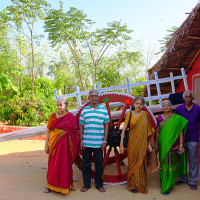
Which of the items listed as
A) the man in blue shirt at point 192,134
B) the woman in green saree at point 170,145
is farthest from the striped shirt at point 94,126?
the man in blue shirt at point 192,134

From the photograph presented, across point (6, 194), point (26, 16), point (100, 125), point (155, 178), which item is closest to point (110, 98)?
point (100, 125)

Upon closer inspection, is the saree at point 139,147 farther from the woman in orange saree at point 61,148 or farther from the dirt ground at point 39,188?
the woman in orange saree at point 61,148

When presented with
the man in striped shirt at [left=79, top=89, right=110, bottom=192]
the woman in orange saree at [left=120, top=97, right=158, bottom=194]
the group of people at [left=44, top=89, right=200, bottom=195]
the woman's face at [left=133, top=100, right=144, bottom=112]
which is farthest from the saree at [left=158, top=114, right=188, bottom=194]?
the man in striped shirt at [left=79, top=89, right=110, bottom=192]

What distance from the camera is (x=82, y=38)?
52.0ft

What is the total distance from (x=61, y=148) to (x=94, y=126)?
2.01 ft

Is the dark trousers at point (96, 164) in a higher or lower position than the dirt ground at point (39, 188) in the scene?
higher

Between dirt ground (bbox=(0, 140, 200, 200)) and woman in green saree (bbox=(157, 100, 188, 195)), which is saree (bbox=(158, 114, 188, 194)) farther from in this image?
dirt ground (bbox=(0, 140, 200, 200))

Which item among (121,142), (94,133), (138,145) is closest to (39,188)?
(94,133)

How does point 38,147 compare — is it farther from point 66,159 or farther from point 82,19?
point 82,19

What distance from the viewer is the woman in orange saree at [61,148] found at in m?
3.44

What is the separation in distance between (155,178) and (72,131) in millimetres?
2035

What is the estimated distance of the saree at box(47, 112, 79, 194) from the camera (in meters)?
3.44

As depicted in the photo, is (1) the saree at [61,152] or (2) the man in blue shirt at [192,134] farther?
(2) the man in blue shirt at [192,134]

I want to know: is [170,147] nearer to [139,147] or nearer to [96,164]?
[139,147]
